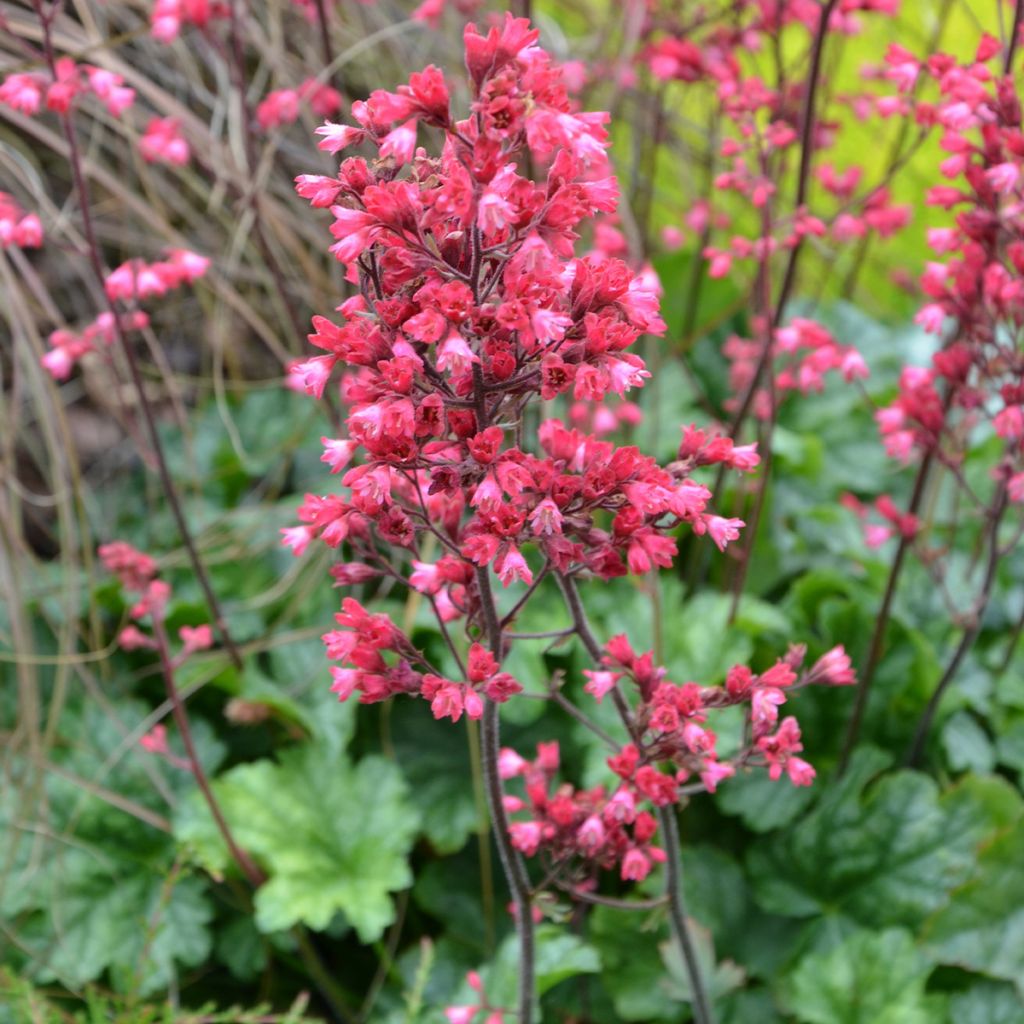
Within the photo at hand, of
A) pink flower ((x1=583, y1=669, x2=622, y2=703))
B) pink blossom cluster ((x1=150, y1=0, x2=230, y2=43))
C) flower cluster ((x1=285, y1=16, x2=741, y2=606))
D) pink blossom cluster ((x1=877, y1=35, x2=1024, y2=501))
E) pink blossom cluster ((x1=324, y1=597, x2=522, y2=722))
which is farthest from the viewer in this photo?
pink blossom cluster ((x1=150, y1=0, x2=230, y2=43))

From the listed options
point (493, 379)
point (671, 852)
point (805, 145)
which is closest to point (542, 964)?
point (671, 852)

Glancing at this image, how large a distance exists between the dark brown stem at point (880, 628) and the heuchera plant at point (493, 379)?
2.70ft

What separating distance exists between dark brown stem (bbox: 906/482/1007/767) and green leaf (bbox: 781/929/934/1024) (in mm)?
455

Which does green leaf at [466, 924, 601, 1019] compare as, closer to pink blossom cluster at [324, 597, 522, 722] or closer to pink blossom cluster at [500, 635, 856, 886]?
pink blossom cluster at [500, 635, 856, 886]

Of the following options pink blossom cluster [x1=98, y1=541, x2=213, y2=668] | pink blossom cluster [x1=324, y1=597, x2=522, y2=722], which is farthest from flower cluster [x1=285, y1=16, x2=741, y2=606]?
pink blossom cluster [x1=98, y1=541, x2=213, y2=668]

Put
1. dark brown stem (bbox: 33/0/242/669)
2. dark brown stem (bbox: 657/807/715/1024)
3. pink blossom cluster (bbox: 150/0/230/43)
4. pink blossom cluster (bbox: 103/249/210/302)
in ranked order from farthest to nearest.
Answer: pink blossom cluster (bbox: 150/0/230/43) < pink blossom cluster (bbox: 103/249/210/302) < dark brown stem (bbox: 33/0/242/669) < dark brown stem (bbox: 657/807/715/1024)

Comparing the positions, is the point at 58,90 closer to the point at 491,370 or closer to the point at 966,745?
the point at 491,370

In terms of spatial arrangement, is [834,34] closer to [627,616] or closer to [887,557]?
[887,557]

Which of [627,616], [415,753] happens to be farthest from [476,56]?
[415,753]

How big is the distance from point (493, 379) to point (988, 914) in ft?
5.43

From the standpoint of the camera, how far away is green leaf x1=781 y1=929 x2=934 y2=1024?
198 cm

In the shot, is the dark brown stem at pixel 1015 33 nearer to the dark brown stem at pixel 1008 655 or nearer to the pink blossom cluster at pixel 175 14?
the dark brown stem at pixel 1008 655

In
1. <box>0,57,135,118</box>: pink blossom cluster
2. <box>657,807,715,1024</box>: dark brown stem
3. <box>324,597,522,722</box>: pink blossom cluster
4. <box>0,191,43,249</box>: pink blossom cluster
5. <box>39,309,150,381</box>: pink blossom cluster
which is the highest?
<box>0,57,135,118</box>: pink blossom cluster

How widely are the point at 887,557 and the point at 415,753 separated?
138 cm
